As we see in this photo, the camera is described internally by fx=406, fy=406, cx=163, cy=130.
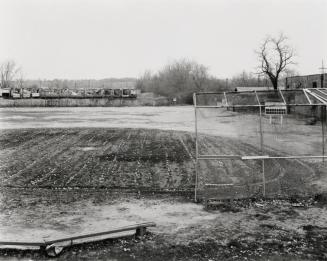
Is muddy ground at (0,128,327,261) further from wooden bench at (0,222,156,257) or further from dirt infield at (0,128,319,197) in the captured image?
wooden bench at (0,222,156,257)

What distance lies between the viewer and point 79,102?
244 feet

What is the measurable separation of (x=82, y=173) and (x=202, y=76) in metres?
96.9

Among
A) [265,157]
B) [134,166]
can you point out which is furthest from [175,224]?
[134,166]

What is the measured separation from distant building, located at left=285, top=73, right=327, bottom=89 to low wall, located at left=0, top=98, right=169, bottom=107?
30.2 metres

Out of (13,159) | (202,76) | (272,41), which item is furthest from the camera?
(202,76)

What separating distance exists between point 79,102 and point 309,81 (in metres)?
44.0

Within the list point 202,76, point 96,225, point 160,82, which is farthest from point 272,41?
point 96,225

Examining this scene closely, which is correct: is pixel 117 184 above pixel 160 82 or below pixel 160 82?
below

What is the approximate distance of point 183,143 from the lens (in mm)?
23234

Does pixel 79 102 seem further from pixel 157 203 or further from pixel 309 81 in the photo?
pixel 157 203

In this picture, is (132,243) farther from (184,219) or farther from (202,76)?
(202,76)

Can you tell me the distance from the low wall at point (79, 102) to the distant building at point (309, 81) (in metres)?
30.2

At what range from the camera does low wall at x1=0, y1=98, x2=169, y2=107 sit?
69562mm

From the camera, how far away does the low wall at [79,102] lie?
69562 mm
